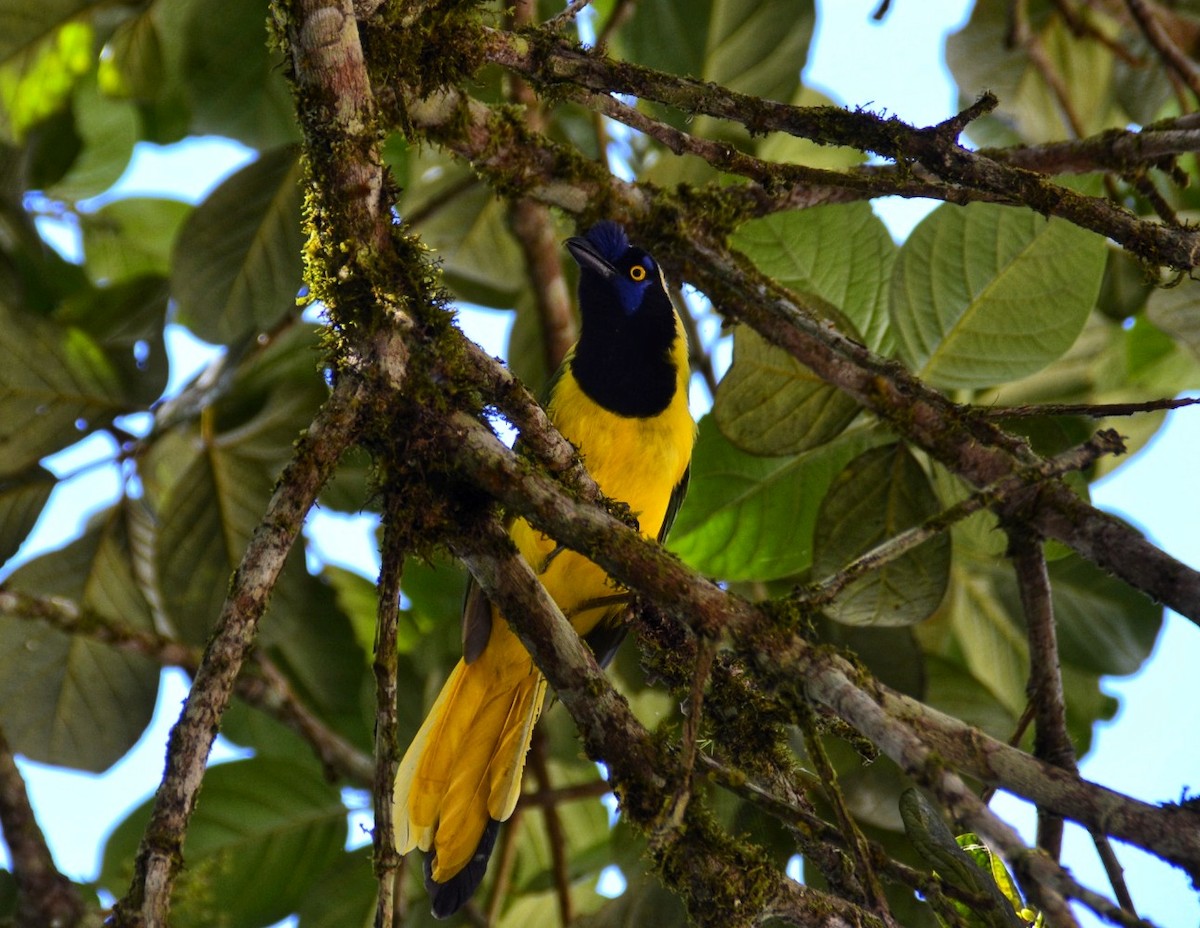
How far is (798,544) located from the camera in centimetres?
282

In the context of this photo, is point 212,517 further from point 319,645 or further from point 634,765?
point 634,765

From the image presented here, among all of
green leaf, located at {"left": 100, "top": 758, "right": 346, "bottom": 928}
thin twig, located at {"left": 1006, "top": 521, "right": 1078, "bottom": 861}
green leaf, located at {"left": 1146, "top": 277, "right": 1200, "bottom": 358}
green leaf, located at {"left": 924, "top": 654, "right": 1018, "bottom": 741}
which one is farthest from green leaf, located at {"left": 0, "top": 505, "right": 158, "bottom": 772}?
green leaf, located at {"left": 1146, "top": 277, "right": 1200, "bottom": 358}

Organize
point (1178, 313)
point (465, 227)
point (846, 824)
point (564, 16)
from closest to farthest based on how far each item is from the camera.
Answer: point (846, 824) < point (564, 16) < point (1178, 313) < point (465, 227)

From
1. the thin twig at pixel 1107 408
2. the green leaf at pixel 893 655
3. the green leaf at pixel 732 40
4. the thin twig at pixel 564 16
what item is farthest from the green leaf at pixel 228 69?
the thin twig at pixel 1107 408

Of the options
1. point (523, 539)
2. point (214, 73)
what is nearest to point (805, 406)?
point (523, 539)

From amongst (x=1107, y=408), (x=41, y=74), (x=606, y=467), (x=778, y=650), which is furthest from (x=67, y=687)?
(x=1107, y=408)

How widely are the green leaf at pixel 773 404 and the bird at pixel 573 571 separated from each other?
482 mm

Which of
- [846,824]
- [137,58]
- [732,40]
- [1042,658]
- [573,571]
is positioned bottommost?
[846,824]

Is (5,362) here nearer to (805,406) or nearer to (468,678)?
(468,678)

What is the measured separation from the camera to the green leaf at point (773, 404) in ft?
8.16

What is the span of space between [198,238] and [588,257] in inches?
39.2

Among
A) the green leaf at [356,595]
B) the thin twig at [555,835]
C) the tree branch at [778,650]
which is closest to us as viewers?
the tree branch at [778,650]

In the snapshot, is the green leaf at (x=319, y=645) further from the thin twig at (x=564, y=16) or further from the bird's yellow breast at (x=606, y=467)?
the thin twig at (x=564, y=16)

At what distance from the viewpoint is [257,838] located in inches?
126
